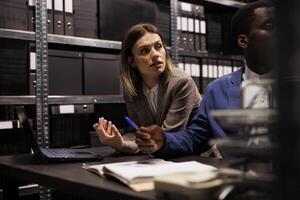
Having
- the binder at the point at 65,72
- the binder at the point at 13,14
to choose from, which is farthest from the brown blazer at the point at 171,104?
the binder at the point at 13,14

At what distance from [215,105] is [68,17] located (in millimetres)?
1151

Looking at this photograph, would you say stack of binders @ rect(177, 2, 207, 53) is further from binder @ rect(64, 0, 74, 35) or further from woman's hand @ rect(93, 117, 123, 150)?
woman's hand @ rect(93, 117, 123, 150)

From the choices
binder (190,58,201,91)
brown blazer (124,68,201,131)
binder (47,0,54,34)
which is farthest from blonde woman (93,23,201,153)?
binder (190,58,201,91)

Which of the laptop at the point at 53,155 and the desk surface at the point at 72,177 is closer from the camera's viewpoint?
the desk surface at the point at 72,177

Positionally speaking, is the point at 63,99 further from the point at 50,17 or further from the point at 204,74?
the point at 204,74

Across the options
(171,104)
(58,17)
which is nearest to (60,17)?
(58,17)

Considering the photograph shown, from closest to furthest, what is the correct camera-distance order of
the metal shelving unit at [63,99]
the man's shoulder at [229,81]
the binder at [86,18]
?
1. the man's shoulder at [229,81]
2. the metal shelving unit at [63,99]
3. the binder at [86,18]

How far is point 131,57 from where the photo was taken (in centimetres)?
202

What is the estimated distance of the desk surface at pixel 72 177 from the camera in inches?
28.4

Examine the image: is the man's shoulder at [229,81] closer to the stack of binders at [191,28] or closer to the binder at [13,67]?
the binder at [13,67]

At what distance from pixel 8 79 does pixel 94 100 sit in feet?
1.57

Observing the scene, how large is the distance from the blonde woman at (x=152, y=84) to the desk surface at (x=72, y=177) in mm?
555

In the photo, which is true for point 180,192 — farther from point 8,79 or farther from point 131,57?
point 8,79

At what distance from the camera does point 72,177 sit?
2.86ft
